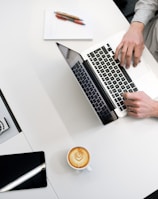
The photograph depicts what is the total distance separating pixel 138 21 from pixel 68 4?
0.29 m

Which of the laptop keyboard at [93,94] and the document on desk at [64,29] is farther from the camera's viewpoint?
the document on desk at [64,29]

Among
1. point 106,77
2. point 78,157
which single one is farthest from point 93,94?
point 78,157

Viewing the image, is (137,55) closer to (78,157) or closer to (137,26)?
(137,26)

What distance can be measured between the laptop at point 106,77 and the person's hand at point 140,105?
0.08 ft

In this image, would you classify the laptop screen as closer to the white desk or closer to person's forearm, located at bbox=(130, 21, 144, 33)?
the white desk

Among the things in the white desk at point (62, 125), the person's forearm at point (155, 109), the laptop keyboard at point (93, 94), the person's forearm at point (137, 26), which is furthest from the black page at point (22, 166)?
the person's forearm at point (137, 26)

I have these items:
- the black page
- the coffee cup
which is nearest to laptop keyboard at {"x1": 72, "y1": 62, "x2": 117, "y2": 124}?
the coffee cup

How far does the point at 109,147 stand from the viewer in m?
0.89

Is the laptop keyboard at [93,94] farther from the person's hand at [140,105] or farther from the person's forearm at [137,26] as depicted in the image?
the person's forearm at [137,26]

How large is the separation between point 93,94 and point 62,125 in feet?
0.53

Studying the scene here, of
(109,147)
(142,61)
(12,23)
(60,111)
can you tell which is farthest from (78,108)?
(12,23)

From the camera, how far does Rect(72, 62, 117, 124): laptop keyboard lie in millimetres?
832

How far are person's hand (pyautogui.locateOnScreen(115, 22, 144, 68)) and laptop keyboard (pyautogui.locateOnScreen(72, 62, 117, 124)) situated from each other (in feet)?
0.54

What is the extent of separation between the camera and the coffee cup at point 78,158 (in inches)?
Result: 32.6
